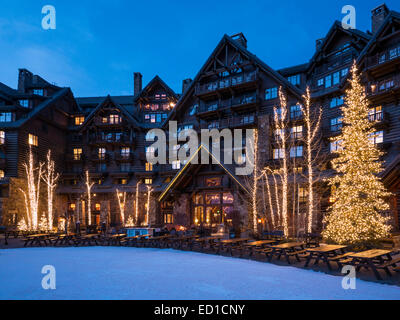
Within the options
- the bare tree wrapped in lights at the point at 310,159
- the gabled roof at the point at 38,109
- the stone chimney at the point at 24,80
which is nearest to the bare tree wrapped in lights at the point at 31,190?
the gabled roof at the point at 38,109

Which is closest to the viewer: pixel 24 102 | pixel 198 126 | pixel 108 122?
pixel 198 126

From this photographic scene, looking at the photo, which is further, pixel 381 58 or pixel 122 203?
pixel 122 203

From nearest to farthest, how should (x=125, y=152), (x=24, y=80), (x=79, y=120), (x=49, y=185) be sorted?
(x=49, y=185) < (x=125, y=152) < (x=24, y=80) < (x=79, y=120)

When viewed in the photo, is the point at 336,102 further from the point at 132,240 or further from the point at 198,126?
the point at 132,240

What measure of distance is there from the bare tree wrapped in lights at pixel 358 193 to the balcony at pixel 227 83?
1520 cm

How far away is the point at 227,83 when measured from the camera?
30.9 metres

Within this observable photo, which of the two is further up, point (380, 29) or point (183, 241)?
point (380, 29)

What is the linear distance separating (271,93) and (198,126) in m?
8.97

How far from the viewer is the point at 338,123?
25.0m

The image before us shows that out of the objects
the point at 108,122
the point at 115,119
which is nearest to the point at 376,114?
the point at 115,119

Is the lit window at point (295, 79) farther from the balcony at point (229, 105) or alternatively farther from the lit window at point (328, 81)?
the balcony at point (229, 105)

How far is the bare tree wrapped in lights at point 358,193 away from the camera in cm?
1370
